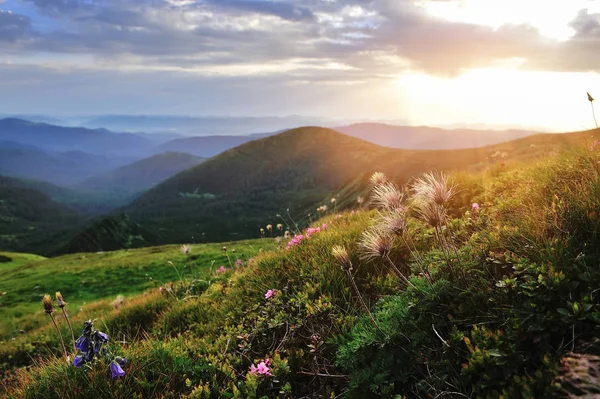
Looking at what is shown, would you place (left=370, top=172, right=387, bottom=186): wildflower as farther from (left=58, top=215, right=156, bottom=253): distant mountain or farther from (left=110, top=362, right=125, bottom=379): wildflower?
(left=58, top=215, right=156, bottom=253): distant mountain

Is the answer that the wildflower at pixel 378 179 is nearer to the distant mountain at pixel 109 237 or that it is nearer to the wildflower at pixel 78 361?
the wildflower at pixel 78 361

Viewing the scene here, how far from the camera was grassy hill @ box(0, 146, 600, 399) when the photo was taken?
3.31 metres

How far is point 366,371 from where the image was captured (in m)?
3.93

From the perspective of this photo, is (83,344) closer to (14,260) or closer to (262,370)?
(262,370)

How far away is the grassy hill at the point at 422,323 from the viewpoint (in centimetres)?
331

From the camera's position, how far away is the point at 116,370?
4.36 m

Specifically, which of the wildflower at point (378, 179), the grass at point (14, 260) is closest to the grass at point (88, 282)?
the wildflower at point (378, 179)

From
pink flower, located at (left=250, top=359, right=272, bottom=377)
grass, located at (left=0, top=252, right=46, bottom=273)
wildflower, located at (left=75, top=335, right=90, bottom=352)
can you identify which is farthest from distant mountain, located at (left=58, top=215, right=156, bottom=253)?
pink flower, located at (left=250, top=359, right=272, bottom=377)

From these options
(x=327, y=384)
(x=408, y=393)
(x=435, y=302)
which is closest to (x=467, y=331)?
(x=435, y=302)

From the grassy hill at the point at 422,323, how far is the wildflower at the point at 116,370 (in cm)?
16

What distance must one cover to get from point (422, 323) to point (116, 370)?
3368 mm

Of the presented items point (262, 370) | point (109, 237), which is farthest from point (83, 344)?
point (109, 237)

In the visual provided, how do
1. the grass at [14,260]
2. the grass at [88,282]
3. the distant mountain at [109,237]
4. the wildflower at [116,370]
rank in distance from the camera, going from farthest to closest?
1. the distant mountain at [109,237]
2. the grass at [14,260]
3. the grass at [88,282]
4. the wildflower at [116,370]

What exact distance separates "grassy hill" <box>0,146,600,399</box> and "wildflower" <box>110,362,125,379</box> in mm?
155
